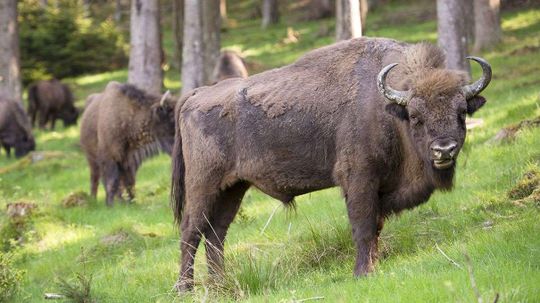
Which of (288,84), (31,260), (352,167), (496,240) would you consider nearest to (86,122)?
(31,260)

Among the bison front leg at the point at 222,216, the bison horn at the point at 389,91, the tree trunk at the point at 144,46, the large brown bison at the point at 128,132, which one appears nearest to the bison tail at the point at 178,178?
the bison front leg at the point at 222,216

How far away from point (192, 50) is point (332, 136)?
11.7 m

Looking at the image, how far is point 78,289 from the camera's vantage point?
8836 mm

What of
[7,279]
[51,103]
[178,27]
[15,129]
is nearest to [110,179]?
[7,279]

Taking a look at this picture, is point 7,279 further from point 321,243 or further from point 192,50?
point 192,50

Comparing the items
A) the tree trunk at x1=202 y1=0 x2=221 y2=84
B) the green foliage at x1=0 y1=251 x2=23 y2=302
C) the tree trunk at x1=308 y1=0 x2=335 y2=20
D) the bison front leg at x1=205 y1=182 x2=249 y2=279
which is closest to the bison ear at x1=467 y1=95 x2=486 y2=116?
the bison front leg at x1=205 y1=182 x2=249 y2=279

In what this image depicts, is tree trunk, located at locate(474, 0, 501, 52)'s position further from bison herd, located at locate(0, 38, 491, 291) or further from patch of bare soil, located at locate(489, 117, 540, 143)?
Answer: bison herd, located at locate(0, 38, 491, 291)

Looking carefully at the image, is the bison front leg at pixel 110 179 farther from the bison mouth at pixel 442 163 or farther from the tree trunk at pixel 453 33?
the bison mouth at pixel 442 163

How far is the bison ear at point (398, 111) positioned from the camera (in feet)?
24.5

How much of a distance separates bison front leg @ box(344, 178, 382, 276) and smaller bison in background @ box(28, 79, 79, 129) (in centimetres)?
2123

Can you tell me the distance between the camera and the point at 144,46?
821 inches

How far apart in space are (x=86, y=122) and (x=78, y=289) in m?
8.93

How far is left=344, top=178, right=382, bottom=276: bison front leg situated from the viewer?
25.5ft

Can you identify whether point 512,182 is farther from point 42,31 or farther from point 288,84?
point 42,31
